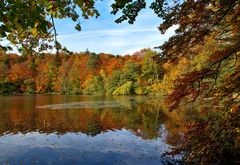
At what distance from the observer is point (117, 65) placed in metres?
93.9

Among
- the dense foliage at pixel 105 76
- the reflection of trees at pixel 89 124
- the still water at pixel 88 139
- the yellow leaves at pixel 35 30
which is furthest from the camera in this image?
the dense foliage at pixel 105 76

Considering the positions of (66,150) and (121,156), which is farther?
(66,150)

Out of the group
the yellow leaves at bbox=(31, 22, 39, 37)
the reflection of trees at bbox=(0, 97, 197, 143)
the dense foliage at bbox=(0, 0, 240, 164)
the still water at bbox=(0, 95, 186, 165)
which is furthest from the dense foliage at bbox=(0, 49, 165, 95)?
the yellow leaves at bbox=(31, 22, 39, 37)

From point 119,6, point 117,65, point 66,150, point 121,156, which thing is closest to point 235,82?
point 119,6

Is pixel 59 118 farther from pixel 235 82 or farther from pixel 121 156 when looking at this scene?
pixel 235 82

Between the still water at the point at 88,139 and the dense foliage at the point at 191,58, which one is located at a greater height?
the dense foliage at the point at 191,58

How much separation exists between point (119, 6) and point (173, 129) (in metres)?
19.6

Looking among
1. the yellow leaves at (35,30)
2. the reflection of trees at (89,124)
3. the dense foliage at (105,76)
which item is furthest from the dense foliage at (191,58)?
the dense foliage at (105,76)

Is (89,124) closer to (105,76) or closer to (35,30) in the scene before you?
(35,30)

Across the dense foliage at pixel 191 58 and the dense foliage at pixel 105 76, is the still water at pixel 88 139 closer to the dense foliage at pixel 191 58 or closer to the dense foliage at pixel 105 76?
the dense foliage at pixel 191 58

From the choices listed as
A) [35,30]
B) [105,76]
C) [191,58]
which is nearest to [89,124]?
[191,58]

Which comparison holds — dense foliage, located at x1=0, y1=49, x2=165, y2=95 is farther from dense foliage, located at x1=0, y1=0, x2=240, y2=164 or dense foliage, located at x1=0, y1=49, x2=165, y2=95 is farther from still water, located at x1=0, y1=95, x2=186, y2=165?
dense foliage, located at x1=0, y1=0, x2=240, y2=164

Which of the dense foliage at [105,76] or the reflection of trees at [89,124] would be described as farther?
the dense foliage at [105,76]

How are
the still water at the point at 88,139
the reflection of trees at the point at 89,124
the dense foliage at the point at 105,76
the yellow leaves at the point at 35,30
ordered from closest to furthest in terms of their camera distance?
the yellow leaves at the point at 35,30, the still water at the point at 88,139, the reflection of trees at the point at 89,124, the dense foliage at the point at 105,76
